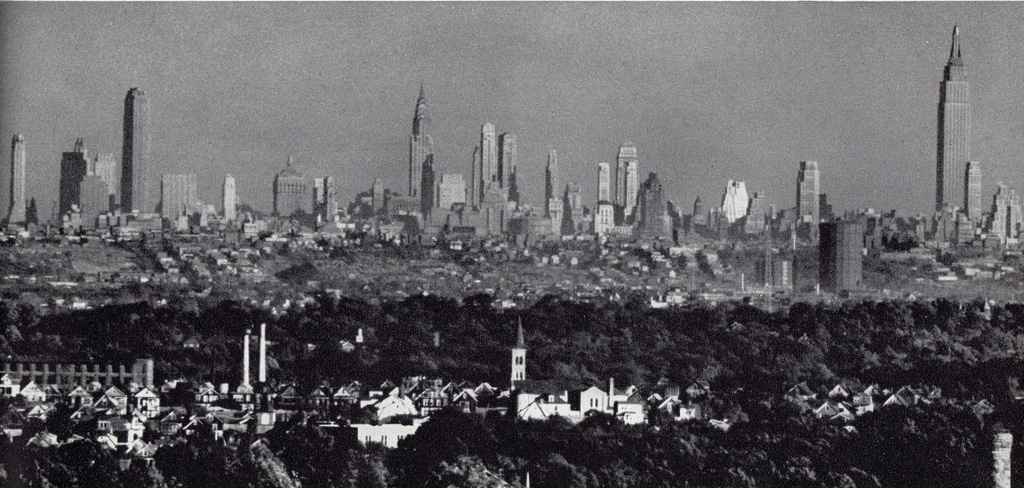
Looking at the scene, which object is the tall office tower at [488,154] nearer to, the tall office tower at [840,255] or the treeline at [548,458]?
the tall office tower at [840,255]

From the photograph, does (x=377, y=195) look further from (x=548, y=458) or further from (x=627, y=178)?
(x=548, y=458)

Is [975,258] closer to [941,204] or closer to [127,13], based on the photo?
[941,204]

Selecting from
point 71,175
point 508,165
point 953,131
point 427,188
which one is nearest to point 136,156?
point 71,175

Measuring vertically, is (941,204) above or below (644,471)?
above

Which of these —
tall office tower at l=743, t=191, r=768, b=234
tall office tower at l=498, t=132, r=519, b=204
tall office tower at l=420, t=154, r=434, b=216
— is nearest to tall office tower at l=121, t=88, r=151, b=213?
tall office tower at l=420, t=154, r=434, b=216

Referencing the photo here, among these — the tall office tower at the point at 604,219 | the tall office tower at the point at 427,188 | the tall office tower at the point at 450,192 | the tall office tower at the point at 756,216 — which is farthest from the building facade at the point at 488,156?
the tall office tower at the point at 756,216

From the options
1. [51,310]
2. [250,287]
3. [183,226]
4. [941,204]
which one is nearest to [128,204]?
[183,226]
